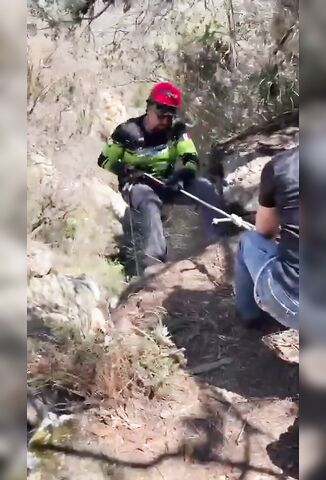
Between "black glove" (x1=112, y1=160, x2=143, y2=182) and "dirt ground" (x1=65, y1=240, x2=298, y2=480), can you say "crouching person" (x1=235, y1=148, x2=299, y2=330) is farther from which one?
"black glove" (x1=112, y1=160, x2=143, y2=182)

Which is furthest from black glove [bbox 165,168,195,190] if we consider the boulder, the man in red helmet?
the boulder

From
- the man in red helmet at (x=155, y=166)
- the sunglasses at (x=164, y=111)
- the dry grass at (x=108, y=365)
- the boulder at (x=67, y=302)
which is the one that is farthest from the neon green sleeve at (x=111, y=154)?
the dry grass at (x=108, y=365)

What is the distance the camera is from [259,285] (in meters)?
2.17

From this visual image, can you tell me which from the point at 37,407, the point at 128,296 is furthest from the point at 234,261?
the point at 37,407

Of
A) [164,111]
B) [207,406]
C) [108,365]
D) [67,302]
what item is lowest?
[207,406]

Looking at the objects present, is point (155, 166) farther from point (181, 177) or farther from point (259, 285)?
point (259, 285)

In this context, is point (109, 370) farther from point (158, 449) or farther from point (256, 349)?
point (256, 349)

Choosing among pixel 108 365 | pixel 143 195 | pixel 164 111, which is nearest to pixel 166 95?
pixel 164 111

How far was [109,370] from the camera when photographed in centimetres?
214

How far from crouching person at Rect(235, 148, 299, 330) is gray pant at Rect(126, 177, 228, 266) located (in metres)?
0.11

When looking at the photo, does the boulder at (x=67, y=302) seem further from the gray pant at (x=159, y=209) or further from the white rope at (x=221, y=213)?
the white rope at (x=221, y=213)

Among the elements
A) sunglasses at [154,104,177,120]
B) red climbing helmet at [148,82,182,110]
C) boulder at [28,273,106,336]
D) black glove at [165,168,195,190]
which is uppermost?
red climbing helmet at [148,82,182,110]

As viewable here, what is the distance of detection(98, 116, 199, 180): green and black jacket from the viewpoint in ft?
7.14

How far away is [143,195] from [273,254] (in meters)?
0.41
